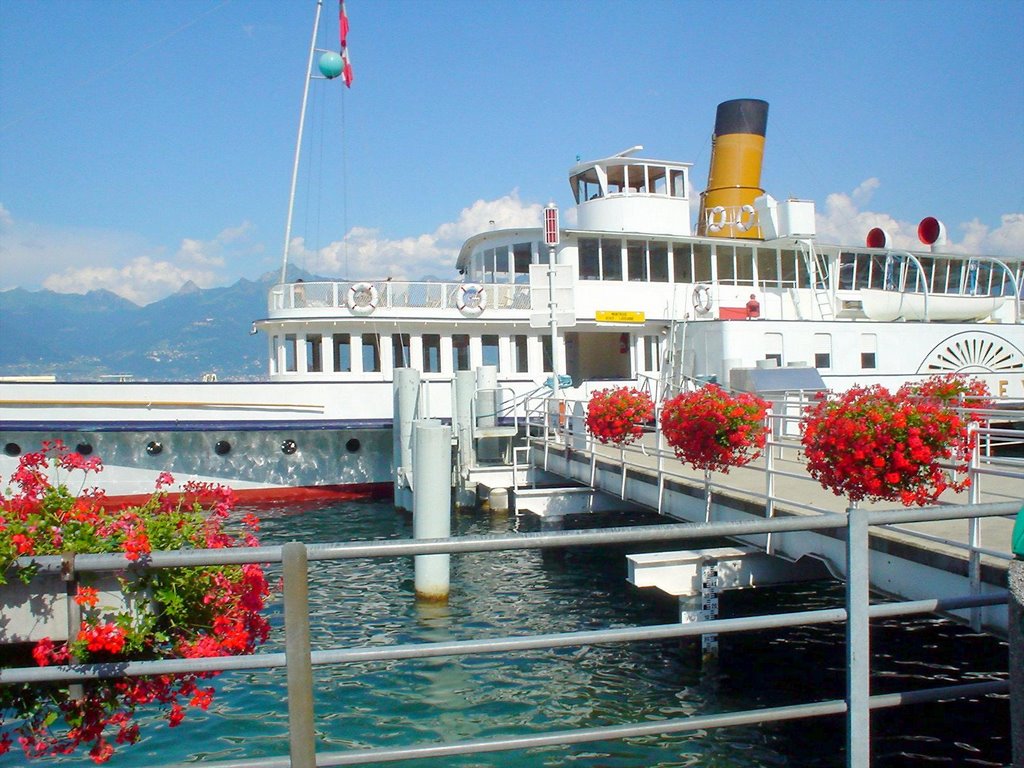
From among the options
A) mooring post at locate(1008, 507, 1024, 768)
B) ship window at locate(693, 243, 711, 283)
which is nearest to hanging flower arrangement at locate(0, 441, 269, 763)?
mooring post at locate(1008, 507, 1024, 768)

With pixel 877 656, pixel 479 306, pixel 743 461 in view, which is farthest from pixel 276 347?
pixel 877 656

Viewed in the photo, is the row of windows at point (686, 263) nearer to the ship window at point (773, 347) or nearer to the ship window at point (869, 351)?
the ship window at point (773, 347)

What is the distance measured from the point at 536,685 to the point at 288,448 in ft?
37.3

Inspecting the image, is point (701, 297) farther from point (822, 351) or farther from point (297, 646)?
point (297, 646)

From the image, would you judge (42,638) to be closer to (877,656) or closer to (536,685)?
(536,685)

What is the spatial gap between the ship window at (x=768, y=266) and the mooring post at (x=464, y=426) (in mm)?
9402

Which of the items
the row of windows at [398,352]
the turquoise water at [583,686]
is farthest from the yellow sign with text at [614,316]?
the turquoise water at [583,686]

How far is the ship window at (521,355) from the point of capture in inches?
784

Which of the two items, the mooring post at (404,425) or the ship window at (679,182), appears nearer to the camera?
the mooring post at (404,425)

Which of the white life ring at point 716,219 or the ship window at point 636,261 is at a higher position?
the white life ring at point 716,219

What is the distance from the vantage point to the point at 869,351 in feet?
66.7

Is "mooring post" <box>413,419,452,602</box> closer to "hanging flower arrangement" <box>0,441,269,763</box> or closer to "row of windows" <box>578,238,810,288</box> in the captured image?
"hanging flower arrangement" <box>0,441,269,763</box>

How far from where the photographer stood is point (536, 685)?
8016 millimetres

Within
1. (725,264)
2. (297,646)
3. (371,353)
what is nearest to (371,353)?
(371,353)
